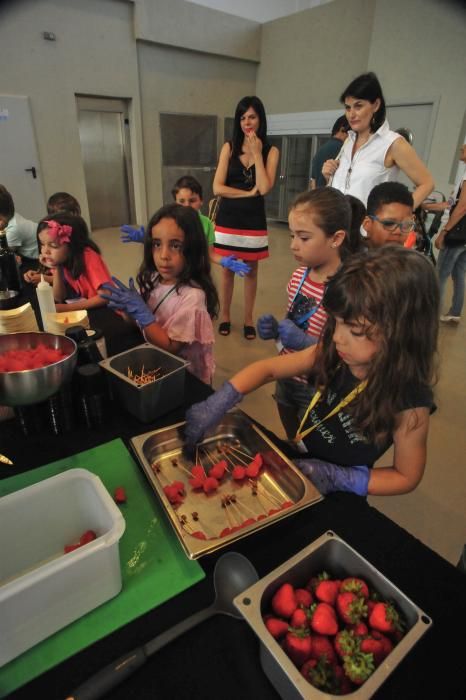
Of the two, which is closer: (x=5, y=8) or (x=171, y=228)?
(x=171, y=228)

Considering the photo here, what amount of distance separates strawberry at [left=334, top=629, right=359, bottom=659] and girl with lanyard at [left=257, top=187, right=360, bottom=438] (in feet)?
2.57

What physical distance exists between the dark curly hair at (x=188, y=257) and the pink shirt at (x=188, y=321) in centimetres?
4

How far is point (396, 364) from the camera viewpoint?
785mm

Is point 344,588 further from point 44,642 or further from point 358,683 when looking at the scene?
point 44,642

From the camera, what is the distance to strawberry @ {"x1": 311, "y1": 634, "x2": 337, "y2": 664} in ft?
1.55

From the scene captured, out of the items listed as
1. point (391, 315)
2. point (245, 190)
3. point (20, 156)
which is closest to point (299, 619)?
point (391, 315)

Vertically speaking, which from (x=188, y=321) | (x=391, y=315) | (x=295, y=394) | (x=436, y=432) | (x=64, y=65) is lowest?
(x=436, y=432)

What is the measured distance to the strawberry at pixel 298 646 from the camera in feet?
1.55

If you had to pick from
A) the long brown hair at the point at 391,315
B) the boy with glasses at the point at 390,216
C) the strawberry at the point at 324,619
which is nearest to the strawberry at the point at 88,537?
the strawberry at the point at 324,619

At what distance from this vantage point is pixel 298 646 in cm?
47

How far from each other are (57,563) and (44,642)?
13 cm

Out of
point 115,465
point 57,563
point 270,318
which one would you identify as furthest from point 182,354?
point 57,563

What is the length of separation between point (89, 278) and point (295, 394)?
98 cm

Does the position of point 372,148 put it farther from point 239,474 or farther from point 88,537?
point 88,537
